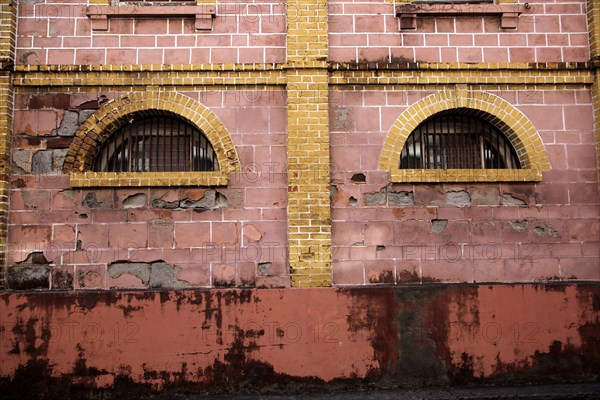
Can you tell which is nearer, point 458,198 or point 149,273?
point 149,273

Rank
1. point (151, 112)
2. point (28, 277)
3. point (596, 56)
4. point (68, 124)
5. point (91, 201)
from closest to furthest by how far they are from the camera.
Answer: point (28, 277) → point (91, 201) → point (68, 124) → point (151, 112) → point (596, 56)

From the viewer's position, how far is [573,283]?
6230 millimetres

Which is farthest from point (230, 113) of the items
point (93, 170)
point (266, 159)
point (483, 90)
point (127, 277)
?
point (483, 90)

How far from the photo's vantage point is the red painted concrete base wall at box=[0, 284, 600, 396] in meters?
5.76

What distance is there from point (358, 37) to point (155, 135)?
300 centimetres

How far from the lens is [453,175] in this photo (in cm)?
646

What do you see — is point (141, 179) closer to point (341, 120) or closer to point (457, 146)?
point (341, 120)

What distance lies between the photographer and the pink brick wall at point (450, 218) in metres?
6.41

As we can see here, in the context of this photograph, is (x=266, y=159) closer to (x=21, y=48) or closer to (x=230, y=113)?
(x=230, y=113)

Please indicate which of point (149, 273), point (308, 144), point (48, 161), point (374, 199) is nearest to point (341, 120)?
point (308, 144)

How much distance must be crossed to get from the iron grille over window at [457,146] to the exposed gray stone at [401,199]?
452mm

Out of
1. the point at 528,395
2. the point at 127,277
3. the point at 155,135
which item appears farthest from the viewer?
the point at 155,135

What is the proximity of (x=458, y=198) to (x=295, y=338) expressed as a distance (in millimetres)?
2759

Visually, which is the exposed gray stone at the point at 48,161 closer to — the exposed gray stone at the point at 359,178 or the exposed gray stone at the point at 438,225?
the exposed gray stone at the point at 359,178
